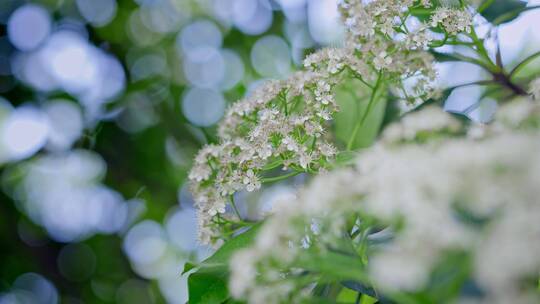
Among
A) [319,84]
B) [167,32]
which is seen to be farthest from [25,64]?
[319,84]

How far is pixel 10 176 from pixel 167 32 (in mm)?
1017

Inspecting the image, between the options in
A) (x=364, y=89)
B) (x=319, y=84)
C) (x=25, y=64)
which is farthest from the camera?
(x=25, y=64)

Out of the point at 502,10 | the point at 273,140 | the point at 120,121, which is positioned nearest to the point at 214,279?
the point at 273,140

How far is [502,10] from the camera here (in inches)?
49.6

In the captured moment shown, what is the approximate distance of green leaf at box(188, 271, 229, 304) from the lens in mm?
885

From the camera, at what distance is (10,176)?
2562 mm

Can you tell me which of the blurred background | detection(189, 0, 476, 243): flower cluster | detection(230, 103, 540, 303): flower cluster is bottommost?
the blurred background

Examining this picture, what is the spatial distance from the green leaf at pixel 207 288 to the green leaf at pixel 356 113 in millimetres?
553

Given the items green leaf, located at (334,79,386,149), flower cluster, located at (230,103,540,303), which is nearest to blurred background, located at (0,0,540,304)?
green leaf, located at (334,79,386,149)

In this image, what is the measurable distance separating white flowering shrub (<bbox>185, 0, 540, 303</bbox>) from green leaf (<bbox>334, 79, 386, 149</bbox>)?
0.14 metres

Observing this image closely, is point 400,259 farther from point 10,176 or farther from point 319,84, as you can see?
point 10,176

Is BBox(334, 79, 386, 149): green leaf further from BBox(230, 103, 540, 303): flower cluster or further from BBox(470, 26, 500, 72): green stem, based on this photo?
BBox(230, 103, 540, 303): flower cluster

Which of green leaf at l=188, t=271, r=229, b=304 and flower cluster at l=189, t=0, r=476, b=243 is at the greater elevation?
flower cluster at l=189, t=0, r=476, b=243

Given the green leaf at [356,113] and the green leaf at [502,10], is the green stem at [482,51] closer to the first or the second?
the green leaf at [502,10]
